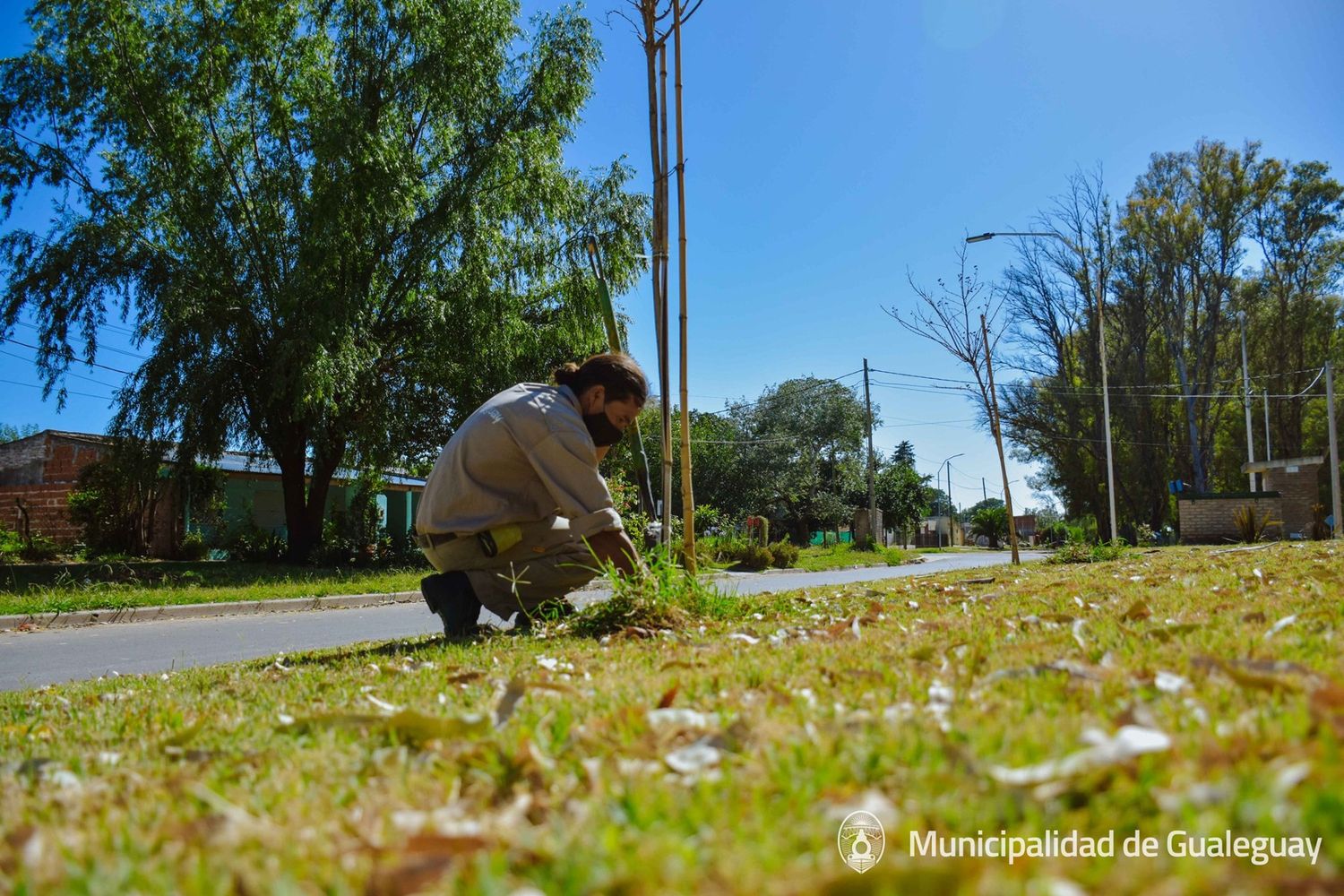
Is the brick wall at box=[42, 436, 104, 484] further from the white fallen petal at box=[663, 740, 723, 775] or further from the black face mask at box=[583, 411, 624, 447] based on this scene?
the white fallen petal at box=[663, 740, 723, 775]

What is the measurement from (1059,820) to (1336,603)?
273cm

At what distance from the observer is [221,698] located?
2881mm

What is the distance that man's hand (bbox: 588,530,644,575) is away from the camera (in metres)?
4.27

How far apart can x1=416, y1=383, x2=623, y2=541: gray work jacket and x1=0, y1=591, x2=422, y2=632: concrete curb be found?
621 centimetres

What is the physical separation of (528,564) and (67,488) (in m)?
24.6

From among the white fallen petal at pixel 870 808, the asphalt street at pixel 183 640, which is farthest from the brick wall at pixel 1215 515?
the white fallen petal at pixel 870 808

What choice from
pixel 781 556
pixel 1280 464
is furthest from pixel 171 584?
pixel 1280 464

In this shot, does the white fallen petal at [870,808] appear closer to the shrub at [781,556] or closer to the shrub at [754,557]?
the shrub at [754,557]

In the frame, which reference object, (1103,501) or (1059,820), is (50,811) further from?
(1103,501)

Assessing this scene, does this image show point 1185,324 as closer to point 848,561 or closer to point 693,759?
point 848,561

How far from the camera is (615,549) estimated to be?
4.28 metres

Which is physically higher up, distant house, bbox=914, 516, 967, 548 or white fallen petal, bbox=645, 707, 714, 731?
white fallen petal, bbox=645, 707, 714, 731

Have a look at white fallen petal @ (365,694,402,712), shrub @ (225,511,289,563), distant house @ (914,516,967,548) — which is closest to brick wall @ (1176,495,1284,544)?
shrub @ (225,511,289,563)

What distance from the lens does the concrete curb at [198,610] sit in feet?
27.7
